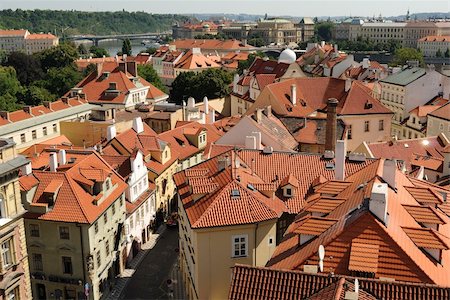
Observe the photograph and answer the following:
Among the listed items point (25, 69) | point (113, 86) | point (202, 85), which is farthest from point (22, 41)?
point (113, 86)

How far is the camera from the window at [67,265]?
29.6m

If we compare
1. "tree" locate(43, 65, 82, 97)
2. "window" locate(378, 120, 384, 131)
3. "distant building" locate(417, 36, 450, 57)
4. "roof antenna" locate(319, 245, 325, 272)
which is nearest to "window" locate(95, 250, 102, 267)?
"roof antenna" locate(319, 245, 325, 272)

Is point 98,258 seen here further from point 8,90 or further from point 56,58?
point 56,58

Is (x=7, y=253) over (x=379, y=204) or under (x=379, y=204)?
under

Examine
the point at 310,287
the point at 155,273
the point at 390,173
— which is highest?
the point at 390,173

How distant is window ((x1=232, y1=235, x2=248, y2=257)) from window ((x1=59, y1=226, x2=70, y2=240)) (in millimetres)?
9706

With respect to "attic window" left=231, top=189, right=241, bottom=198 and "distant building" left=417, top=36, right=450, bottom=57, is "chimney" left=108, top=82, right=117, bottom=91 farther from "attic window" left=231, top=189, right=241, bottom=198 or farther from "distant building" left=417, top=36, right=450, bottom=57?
"distant building" left=417, top=36, right=450, bottom=57

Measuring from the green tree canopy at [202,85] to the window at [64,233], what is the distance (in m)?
50.5

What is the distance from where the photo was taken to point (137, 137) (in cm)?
4234

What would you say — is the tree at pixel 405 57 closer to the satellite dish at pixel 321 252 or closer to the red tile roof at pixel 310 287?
the satellite dish at pixel 321 252

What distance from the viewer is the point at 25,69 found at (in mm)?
96812

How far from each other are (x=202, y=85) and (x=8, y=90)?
28.6 m

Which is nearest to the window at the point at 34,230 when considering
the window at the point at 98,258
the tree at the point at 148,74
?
the window at the point at 98,258

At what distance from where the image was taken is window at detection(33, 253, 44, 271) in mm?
29953
